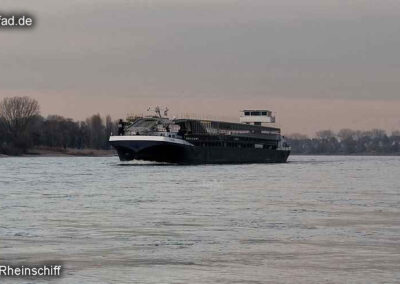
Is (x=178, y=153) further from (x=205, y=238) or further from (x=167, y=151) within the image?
(x=205, y=238)

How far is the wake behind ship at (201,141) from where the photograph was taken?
12812cm

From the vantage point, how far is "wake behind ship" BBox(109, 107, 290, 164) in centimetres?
12812

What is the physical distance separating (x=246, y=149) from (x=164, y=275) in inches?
5936

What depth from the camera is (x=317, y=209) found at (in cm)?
4250

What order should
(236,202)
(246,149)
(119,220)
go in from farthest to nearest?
(246,149) → (236,202) → (119,220)

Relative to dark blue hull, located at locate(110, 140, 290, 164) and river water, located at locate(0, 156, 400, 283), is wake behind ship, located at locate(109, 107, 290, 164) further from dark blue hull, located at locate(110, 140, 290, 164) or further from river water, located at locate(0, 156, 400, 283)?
river water, located at locate(0, 156, 400, 283)

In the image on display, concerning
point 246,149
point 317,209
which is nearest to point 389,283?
point 317,209

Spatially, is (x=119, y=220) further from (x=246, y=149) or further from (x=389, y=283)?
(x=246, y=149)

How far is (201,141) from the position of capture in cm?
14888

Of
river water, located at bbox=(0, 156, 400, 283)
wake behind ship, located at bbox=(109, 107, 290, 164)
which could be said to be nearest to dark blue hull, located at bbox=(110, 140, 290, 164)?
wake behind ship, located at bbox=(109, 107, 290, 164)

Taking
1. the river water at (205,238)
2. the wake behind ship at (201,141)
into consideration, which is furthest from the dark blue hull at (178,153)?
the river water at (205,238)

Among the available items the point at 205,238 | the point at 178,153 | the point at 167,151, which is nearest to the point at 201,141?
the point at 178,153

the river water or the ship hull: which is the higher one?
the ship hull

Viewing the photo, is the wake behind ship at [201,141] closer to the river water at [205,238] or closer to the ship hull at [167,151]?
the ship hull at [167,151]
